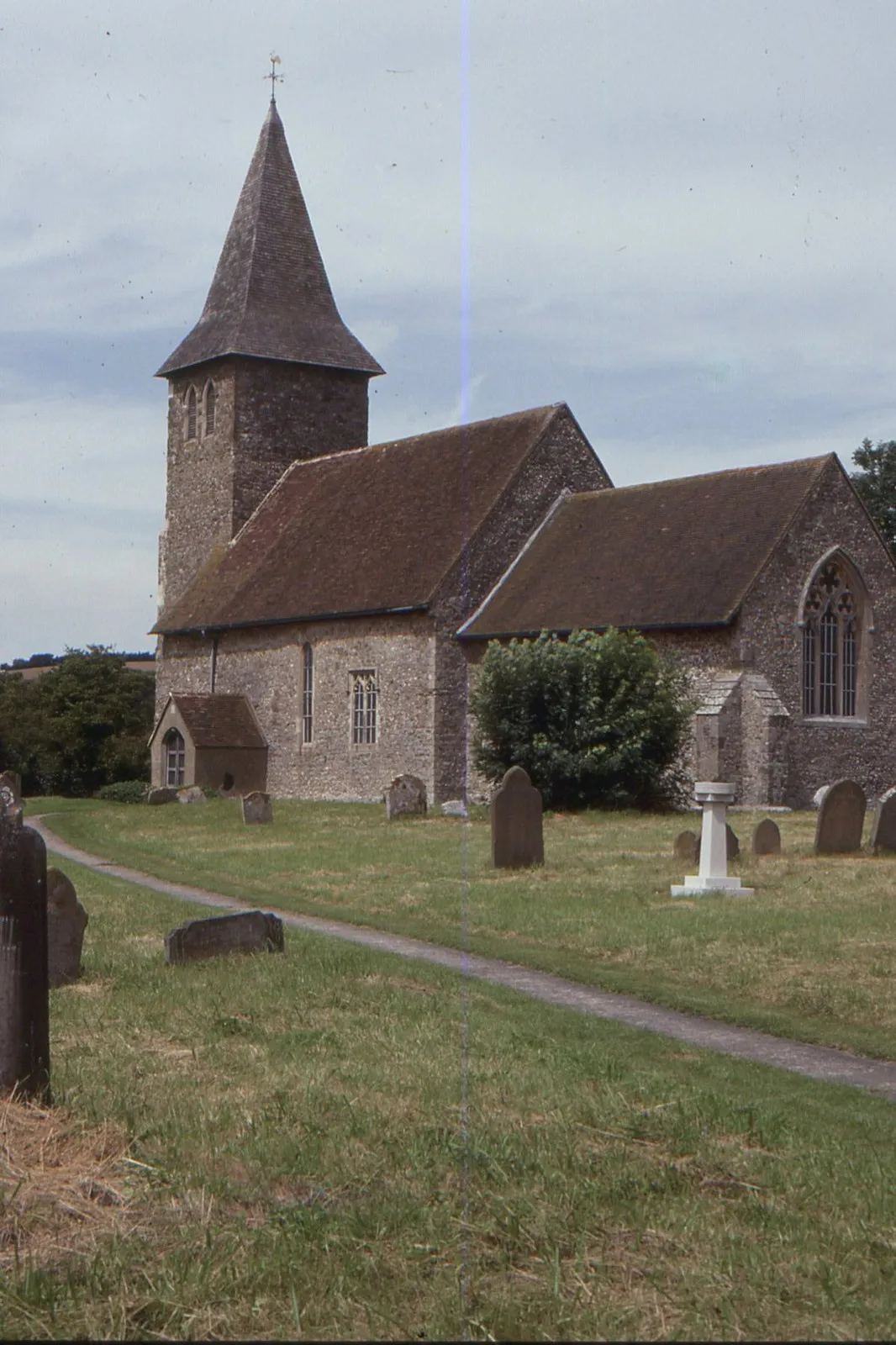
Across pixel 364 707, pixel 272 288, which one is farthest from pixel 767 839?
pixel 272 288

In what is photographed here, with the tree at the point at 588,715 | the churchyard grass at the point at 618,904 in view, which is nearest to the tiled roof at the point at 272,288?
the tree at the point at 588,715

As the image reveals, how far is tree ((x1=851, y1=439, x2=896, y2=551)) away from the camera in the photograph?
54.9 metres

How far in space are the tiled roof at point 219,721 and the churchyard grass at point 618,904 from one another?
10799 mm

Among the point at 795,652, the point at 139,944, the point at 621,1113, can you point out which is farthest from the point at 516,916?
the point at 795,652

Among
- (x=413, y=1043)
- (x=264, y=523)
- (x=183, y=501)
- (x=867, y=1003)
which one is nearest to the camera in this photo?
(x=413, y=1043)

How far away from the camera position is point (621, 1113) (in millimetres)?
6289

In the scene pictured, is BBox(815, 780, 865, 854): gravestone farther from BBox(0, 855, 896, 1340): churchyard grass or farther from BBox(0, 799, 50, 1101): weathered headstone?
BBox(0, 799, 50, 1101): weathered headstone

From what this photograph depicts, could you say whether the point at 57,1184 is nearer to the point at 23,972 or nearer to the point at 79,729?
the point at 23,972

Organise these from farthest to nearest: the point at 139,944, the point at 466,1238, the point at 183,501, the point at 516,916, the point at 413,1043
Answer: the point at 183,501 → the point at 516,916 → the point at 139,944 → the point at 413,1043 → the point at 466,1238

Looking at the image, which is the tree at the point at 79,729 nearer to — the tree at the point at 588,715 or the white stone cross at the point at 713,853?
the tree at the point at 588,715

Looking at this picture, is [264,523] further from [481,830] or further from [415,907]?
[415,907]

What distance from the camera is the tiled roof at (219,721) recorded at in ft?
120

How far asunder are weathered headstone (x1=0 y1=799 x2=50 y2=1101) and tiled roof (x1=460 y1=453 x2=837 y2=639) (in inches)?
891

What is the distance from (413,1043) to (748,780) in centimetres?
2134
